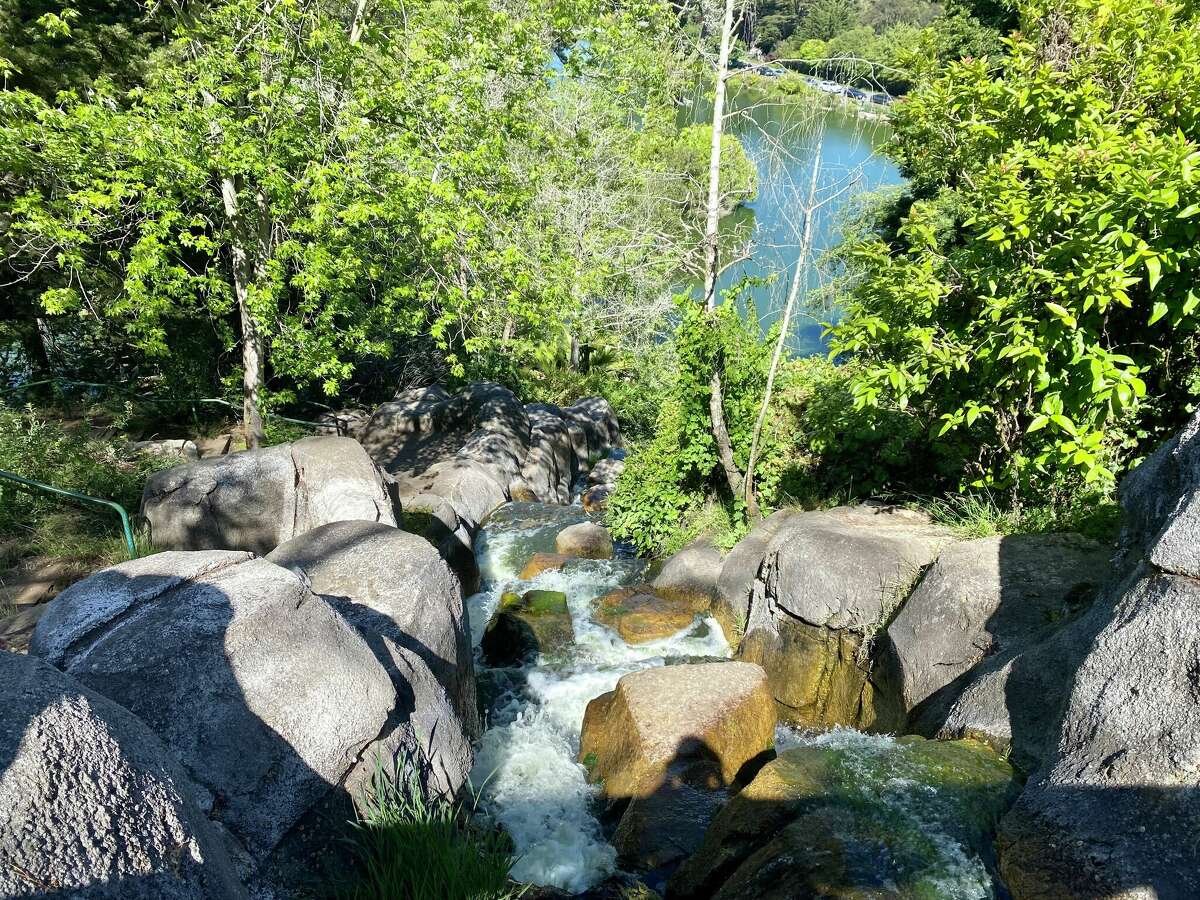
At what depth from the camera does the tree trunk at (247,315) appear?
8.97 m

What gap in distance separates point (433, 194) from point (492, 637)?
5232 mm

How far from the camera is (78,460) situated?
8.97 m

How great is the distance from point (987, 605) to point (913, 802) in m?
2.09

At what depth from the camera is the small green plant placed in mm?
3557

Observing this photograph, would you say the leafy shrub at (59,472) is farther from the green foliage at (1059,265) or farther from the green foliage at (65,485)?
the green foliage at (1059,265)

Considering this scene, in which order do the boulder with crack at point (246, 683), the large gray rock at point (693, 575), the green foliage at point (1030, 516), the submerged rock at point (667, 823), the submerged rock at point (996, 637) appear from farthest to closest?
the large gray rock at point (693, 575) → the green foliage at point (1030, 516) → the submerged rock at point (667, 823) → the submerged rock at point (996, 637) → the boulder with crack at point (246, 683)

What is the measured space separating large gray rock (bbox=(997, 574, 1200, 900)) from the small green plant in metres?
2.64

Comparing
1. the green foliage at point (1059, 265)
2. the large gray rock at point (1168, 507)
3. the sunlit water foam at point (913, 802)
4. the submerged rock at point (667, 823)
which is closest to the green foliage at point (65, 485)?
the submerged rock at point (667, 823)

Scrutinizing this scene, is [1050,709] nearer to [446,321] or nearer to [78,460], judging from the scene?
[446,321]

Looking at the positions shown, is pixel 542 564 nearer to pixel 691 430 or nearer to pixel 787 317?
pixel 691 430

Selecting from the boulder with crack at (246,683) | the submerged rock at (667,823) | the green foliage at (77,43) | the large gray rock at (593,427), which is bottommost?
the large gray rock at (593,427)

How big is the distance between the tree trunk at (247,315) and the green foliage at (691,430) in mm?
5317

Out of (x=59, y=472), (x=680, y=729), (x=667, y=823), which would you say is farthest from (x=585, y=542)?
(x=59, y=472)

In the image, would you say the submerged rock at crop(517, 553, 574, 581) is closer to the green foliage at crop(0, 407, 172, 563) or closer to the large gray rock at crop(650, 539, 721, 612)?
the large gray rock at crop(650, 539, 721, 612)
